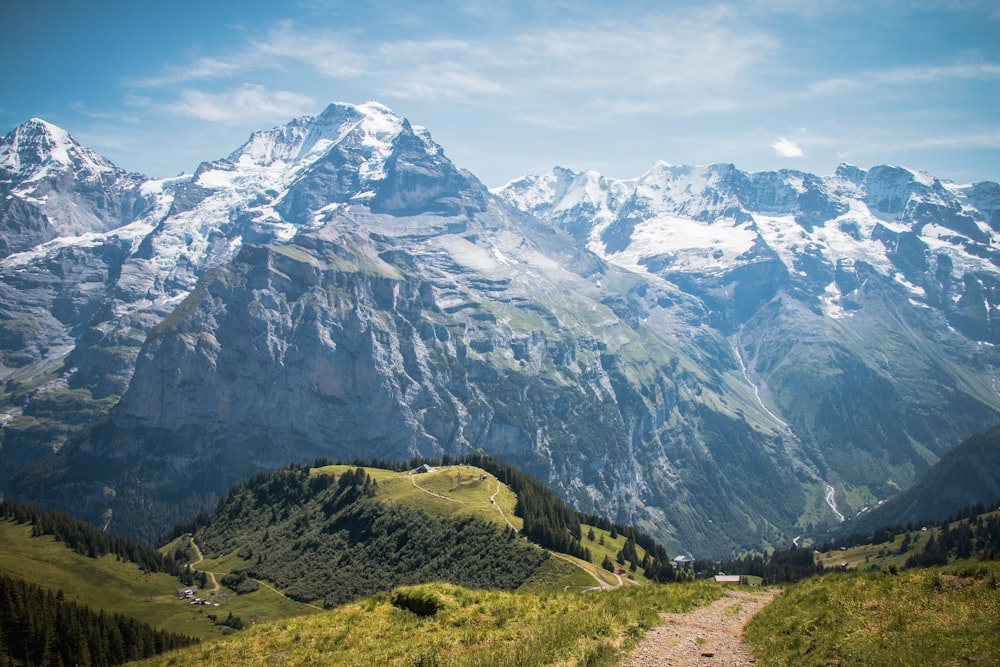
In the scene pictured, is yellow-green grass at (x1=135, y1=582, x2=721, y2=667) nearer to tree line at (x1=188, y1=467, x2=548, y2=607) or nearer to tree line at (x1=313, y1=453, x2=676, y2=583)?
tree line at (x1=188, y1=467, x2=548, y2=607)

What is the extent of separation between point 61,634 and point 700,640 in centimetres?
9266

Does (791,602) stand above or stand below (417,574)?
above

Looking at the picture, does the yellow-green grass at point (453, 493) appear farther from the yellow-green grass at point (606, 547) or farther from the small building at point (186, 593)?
the small building at point (186, 593)

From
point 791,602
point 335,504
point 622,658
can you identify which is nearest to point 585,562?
point 335,504

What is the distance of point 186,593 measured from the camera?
15050 centimetres

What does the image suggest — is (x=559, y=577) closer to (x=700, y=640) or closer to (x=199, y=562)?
(x=700, y=640)

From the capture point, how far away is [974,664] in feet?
68.1

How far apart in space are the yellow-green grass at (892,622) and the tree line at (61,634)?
8177 centimetres

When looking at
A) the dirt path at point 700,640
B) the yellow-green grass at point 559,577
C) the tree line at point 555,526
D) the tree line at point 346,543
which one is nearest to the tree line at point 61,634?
the tree line at point 346,543

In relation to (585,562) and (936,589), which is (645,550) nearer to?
(585,562)

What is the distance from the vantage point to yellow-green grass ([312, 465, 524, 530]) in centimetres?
14900

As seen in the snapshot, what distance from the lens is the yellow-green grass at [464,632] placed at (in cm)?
2748

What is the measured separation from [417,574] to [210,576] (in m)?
65.0

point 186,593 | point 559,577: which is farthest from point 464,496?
point 186,593
